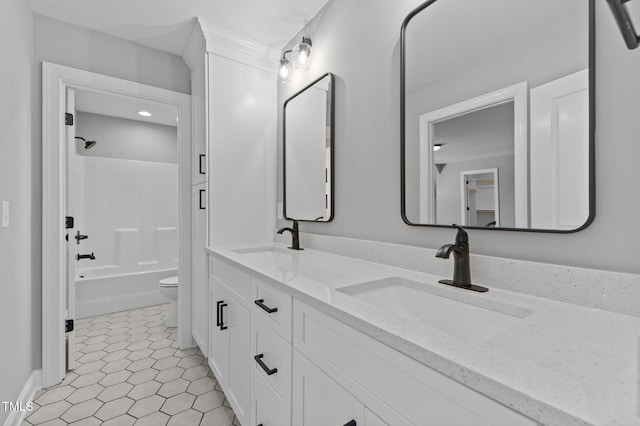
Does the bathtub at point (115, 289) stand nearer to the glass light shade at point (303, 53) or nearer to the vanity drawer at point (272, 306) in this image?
the vanity drawer at point (272, 306)

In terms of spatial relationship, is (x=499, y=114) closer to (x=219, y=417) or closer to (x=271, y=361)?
(x=271, y=361)

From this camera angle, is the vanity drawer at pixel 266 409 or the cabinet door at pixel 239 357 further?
the cabinet door at pixel 239 357

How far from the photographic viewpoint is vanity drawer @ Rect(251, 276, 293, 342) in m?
1.00

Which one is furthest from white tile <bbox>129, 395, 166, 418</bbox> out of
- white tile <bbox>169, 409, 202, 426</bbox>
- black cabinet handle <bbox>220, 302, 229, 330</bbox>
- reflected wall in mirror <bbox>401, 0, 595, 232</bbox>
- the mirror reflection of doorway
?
the mirror reflection of doorway

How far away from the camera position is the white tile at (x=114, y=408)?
1.61 m

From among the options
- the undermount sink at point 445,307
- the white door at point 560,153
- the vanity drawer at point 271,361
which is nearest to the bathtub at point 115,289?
the vanity drawer at point 271,361

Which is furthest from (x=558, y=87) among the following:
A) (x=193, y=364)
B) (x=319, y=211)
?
(x=193, y=364)

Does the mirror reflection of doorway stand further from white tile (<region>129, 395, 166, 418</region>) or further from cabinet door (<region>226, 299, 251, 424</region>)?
white tile (<region>129, 395, 166, 418</region>)

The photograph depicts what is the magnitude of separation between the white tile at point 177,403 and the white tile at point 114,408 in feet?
0.68

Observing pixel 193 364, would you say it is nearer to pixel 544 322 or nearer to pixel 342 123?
pixel 342 123

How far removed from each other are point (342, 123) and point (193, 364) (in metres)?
1.97

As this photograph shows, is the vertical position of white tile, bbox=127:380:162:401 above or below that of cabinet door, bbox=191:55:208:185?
below

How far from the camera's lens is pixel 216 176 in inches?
81.6

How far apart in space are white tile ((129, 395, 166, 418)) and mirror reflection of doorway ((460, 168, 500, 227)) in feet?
6.21
